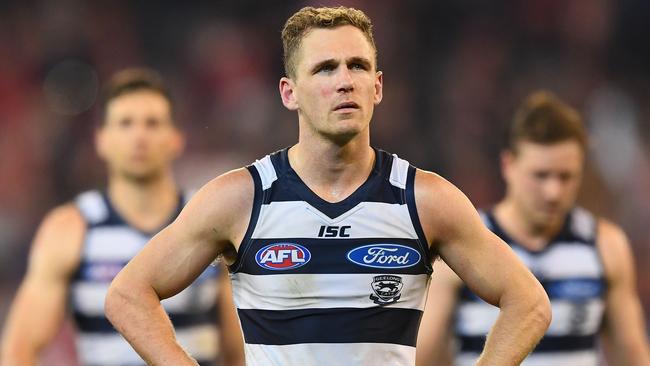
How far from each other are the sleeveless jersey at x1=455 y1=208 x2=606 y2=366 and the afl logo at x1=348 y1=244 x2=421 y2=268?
2619 millimetres

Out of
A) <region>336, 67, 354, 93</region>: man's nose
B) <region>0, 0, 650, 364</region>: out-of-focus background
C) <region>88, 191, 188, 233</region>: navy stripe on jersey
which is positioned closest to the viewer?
<region>336, 67, 354, 93</region>: man's nose

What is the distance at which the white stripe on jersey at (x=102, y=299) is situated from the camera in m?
6.93

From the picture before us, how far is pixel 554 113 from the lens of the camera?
7277mm

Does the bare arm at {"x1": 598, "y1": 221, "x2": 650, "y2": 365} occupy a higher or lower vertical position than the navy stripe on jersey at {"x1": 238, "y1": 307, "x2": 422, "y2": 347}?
lower

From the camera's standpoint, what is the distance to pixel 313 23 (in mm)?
4410

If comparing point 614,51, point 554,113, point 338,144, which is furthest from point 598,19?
point 338,144

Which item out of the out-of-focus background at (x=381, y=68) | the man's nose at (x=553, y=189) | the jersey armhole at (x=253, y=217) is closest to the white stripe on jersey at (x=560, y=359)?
the man's nose at (x=553, y=189)

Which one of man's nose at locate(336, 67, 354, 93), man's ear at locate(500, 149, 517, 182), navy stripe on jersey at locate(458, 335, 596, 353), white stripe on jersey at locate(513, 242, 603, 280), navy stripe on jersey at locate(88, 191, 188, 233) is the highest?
man's nose at locate(336, 67, 354, 93)

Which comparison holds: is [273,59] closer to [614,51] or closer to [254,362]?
[614,51]

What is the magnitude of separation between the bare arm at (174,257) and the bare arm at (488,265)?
0.64 metres

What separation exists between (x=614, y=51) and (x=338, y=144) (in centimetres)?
985

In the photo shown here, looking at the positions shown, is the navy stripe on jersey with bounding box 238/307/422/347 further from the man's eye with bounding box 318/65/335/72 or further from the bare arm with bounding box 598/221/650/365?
the bare arm with bounding box 598/221/650/365

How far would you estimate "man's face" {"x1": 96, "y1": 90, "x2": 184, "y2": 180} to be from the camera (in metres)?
7.26

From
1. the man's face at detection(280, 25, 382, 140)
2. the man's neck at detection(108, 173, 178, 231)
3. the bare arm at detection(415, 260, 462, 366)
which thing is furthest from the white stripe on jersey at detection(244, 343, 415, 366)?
the man's neck at detection(108, 173, 178, 231)
